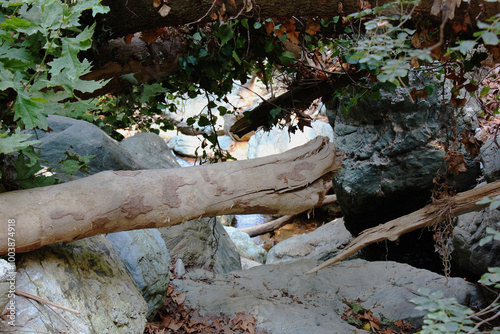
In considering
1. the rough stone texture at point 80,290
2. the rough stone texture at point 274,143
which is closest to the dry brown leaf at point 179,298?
the rough stone texture at point 80,290

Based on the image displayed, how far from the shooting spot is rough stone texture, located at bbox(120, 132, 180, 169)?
554 centimetres

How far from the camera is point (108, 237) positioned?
2.94 meters

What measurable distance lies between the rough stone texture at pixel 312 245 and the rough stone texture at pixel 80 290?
4.86 metres

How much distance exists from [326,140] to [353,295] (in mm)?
1983

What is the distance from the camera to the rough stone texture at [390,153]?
17.6ft

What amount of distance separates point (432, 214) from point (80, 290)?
2705 millimetres

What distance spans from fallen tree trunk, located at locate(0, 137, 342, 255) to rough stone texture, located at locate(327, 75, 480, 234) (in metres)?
3.06

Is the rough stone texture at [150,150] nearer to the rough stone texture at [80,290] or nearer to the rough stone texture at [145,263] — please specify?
the rough stone texture at [145,263]

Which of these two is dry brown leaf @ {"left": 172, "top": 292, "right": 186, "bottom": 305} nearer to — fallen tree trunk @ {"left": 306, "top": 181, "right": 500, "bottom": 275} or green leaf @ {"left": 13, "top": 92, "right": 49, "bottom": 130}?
fallen tree trunk @ {"left": 306, "top": 181, "right": 500, "bottom": 275}

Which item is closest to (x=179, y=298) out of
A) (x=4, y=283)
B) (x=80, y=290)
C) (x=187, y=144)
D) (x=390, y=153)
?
(x=80, y=290)

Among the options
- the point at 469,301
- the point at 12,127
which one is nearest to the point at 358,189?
the point at 469,301

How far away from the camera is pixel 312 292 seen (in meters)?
3.93

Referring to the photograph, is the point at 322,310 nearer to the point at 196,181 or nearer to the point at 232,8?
the point at 196,181

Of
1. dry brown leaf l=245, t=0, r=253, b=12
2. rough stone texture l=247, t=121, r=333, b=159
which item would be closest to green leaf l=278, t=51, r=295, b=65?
dry brown leaf l=245, t=0, r=253, b=12
